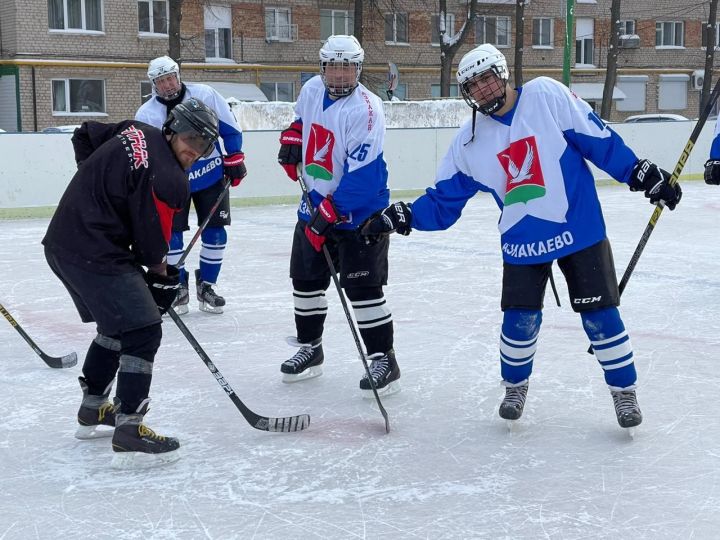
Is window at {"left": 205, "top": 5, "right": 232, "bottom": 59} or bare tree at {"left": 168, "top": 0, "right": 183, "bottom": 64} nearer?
bare tree at {"left": 168, "top": 0, "right": 183, "bottom": 64}

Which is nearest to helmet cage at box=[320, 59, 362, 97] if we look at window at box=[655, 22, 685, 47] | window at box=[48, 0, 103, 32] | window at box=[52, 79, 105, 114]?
window at box=[52, 79, 105, 114]

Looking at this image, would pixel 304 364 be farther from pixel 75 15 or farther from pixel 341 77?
pixel 75 15

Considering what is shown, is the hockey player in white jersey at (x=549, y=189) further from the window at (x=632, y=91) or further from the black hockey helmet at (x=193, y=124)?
the window at (x=632, y=91)

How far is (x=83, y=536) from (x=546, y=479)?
1.10m

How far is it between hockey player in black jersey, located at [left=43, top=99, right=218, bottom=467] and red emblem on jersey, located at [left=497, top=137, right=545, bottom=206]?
0.81 metres

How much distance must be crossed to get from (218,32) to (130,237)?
1967 centimetres

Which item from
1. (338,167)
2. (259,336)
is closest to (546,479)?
(338,167)

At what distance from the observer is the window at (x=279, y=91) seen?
71.2 feet

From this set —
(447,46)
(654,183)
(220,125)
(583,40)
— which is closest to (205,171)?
(220,125)

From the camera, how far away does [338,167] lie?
333 cm

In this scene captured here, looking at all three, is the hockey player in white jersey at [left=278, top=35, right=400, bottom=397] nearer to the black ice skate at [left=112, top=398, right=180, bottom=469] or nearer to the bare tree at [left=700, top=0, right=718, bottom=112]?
the black ice skate at [left=112, top=398, right=180, bottom=469]

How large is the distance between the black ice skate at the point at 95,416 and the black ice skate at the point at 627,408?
4.65ft

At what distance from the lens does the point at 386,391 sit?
3.29 meters

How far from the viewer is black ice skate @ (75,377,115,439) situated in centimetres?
278
